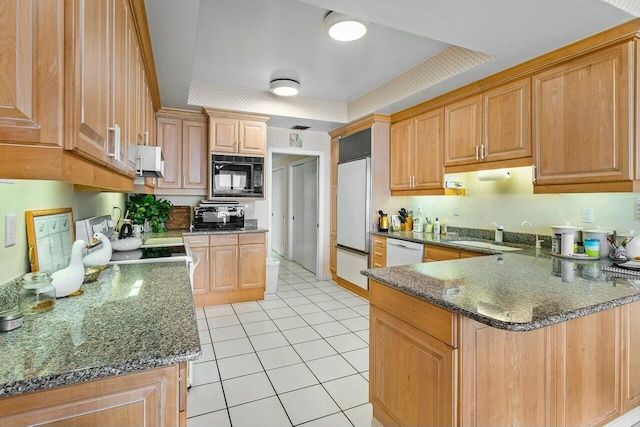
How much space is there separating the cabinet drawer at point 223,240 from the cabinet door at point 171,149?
824 millimetres

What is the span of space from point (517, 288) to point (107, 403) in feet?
5.13

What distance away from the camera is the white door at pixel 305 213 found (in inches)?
211

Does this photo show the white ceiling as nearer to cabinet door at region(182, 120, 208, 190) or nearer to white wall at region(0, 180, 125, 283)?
cabinet door at region(182, 120, 208, 190)

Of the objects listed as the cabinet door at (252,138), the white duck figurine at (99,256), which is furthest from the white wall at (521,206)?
the white duck figurine at (99,256)

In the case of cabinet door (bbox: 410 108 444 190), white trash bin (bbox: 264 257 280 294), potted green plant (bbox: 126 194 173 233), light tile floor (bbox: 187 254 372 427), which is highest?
cabinet door (bbox: 410 108 444 190)

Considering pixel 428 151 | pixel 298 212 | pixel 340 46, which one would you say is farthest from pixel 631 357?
pixel 298 212

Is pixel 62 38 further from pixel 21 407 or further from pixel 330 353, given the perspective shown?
pixel 330 353

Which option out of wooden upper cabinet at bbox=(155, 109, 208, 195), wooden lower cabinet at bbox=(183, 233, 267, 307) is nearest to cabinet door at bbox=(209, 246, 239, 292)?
wooden lower cabinet at bbox=(183, 233, 267, 307)

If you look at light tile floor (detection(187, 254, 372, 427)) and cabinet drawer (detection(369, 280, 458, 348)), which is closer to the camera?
cabinet drawer (detection(369, 280, 458, 348))

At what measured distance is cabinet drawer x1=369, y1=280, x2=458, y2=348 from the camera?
124cm

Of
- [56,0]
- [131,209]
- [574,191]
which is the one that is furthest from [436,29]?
[131,209]

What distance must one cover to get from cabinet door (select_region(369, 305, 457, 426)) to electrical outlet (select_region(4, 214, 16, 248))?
1.63 m

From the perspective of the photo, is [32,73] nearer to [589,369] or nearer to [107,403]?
[107,403]

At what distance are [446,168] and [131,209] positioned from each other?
3435 millimetres
